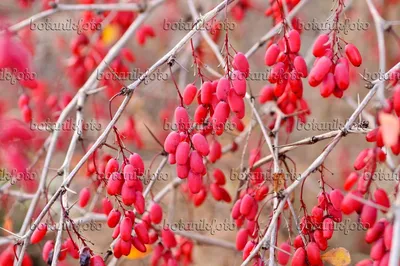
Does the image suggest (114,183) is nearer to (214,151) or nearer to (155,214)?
(155,214)

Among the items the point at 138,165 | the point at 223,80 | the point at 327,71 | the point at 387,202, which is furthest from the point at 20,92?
the point at 387,202

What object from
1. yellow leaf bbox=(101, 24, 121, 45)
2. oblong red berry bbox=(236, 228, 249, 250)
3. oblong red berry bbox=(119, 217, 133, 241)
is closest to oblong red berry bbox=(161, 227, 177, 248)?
oblong red berry bbox=(236, 228, 249, 250)

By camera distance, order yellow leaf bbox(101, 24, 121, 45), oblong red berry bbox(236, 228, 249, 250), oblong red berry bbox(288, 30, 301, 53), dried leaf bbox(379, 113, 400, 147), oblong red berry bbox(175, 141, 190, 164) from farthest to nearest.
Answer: yellow leaf bbox(101, 24, 121, 45)
oblong red berry bbox(236, 228, 249, 250)
oblong red berry bbox(288, 30, 301, 53)
oblong red berry bbox(175, 141, 190, 164)
dried leaf bbox(379, 113, 400, 147)

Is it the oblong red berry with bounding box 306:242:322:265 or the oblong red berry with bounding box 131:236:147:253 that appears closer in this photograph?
the oblong red berry with bounding box 306:242:322:265

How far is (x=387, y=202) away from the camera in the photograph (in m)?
1.50

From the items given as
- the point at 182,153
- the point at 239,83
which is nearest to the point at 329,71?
the point at 239,83

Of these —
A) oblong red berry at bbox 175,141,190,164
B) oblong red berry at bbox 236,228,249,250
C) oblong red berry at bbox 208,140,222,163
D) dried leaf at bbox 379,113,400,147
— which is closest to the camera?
dried leaf at bbox 379,113,400,147

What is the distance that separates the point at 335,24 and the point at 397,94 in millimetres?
388

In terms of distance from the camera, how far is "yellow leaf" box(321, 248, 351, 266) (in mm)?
1601

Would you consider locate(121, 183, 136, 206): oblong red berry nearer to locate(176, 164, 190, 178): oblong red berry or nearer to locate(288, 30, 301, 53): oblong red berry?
locate(176, 164, 190, 178): oblong red berry

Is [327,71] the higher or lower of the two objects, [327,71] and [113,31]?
the lower

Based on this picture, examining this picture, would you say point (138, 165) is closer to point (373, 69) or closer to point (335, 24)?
point (335, 24)

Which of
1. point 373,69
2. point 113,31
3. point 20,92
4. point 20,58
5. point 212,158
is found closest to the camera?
point 20,58

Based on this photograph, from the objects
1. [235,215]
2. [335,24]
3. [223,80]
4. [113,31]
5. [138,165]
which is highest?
[113,31]
